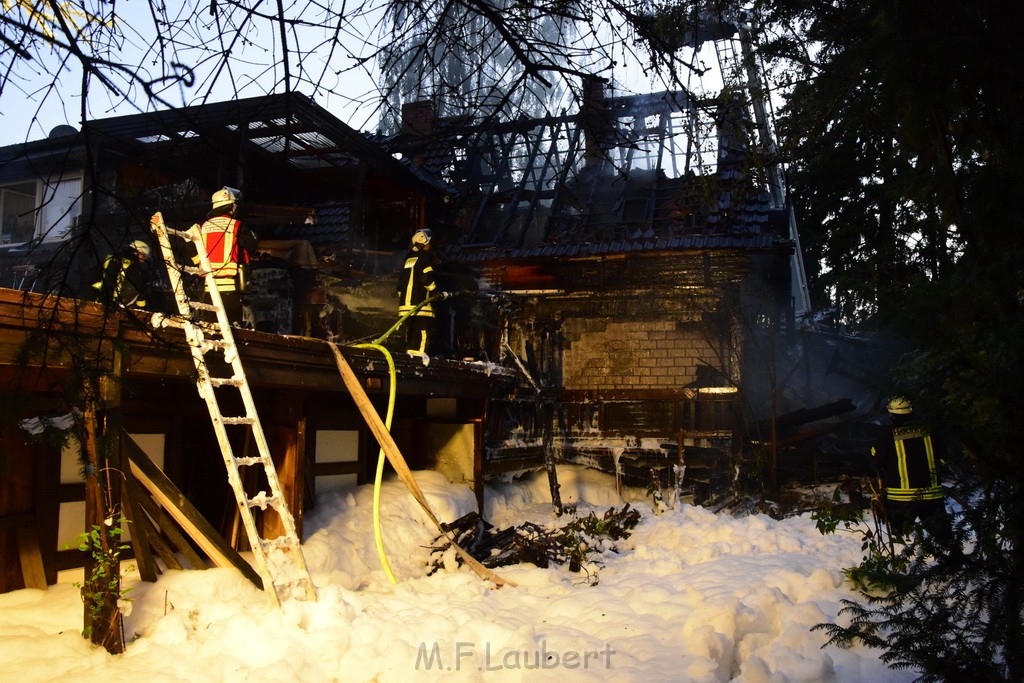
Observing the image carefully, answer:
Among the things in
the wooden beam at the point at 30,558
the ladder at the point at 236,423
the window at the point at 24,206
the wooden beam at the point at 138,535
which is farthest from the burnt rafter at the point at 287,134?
the wooden beam at the point at 30,558

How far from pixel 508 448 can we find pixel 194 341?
6.44 m

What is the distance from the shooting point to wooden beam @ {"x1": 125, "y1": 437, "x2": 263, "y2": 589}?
5.25m

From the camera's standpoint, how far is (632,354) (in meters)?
13.5

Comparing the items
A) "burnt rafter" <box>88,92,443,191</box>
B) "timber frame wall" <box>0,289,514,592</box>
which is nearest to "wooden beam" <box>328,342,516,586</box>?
"timber frame wall" <box>0,289,514,592</box>

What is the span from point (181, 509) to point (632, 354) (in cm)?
928

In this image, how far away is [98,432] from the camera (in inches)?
187

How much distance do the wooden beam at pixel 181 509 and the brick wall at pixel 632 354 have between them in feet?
28.0

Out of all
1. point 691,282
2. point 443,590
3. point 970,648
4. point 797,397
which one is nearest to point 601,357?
point 691,282

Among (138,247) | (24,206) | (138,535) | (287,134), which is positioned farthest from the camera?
(24,206)

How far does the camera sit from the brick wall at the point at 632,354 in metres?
13.2

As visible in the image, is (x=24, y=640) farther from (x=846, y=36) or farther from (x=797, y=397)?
(x=797, y=397)

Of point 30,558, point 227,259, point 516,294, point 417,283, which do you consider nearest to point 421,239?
point 417,283

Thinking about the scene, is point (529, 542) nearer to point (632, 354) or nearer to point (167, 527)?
point (167, 527)

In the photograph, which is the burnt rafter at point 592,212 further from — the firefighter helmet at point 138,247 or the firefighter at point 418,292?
the firefighter helmet at point 138,247
